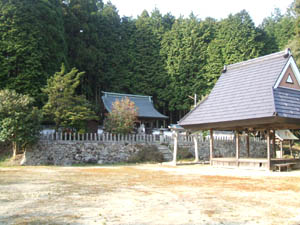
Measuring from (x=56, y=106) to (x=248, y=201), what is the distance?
598 inches

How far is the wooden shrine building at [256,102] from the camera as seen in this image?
1371 cm

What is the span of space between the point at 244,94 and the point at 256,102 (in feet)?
4.04

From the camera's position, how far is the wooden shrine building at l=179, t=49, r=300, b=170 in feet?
45.0

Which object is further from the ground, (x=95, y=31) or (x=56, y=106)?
(x=95, y=31)

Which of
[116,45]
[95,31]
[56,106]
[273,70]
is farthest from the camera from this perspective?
[116,45]

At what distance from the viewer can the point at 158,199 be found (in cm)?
676

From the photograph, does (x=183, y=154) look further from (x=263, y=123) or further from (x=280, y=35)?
(x=280, y=35)

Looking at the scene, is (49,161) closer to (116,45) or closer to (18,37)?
(18,37)

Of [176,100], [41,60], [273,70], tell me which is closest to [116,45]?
[176,100]

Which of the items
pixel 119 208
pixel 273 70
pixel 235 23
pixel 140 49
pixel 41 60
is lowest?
pixel 119 208

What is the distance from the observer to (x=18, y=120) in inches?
645

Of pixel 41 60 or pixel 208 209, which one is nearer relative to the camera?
pixel 208 209

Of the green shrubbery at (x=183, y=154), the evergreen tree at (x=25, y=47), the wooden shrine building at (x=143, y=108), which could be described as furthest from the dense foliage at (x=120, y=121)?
the wooden shrine building at (x=143, y=108)

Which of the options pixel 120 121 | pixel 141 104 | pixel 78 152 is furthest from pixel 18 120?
pixel 141 104
